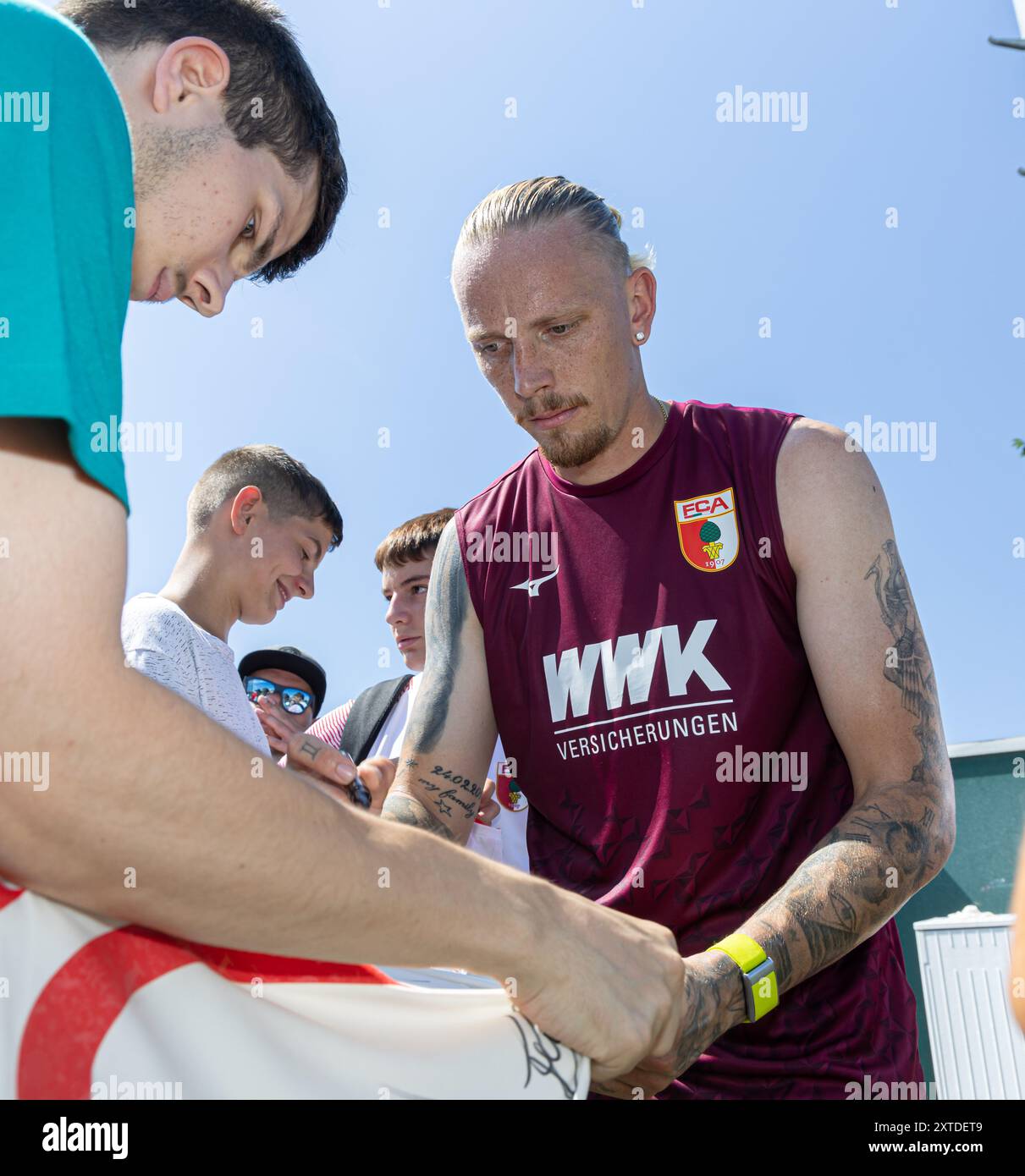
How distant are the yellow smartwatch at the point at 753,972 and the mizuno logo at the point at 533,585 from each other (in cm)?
98

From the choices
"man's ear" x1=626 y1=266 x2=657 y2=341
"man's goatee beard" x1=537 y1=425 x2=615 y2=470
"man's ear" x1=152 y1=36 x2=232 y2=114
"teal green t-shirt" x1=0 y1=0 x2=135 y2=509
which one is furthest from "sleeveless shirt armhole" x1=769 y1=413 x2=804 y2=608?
"teal green t-shirt" x1=0 y1=0 x2=135 y2=509

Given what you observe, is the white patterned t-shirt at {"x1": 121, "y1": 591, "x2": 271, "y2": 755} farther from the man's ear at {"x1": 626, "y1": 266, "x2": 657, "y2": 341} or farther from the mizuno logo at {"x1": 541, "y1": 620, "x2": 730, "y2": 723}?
the man's ear at {"x1": 626, "y1": 266, "x2": 657, "y2": 341}

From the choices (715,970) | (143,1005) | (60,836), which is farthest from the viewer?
(715,970)

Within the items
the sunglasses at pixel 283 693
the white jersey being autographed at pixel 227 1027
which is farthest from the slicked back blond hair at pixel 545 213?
the sunglasses at pixel 283 693

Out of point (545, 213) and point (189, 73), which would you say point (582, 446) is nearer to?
point (545, 213)

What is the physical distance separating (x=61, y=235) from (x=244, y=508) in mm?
2919

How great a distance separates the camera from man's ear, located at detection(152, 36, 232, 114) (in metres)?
1.55

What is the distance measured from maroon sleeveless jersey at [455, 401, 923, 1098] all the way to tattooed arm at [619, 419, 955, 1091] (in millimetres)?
70

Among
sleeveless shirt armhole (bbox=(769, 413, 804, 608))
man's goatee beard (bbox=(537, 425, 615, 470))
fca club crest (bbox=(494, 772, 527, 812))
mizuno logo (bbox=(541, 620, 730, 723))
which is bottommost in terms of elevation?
fca club crest (bbox=(494, 772, 527, 812))

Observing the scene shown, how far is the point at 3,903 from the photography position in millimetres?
1110

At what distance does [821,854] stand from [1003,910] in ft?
20.6
